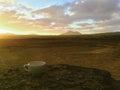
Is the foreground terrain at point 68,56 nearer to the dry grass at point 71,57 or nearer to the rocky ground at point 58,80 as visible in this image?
the dry grass at point 71,57

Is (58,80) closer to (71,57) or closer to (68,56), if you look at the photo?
(71,57)

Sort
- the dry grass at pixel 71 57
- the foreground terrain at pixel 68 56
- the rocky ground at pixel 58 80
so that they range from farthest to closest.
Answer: the dry grass at pixel 71 57, the foreground terrain at pixel 68 56, the rocky ground at pixel 58 80

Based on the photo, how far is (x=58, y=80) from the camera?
26.5ft

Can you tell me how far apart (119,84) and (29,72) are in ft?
12.5

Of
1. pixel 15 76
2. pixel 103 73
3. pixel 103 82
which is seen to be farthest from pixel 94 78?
pixel 15 76

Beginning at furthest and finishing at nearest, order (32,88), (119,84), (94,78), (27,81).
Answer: (119,84), (94,78), (27,81), (32,88)

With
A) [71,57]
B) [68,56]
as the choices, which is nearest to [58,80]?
[71,57]

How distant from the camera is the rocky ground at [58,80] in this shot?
7.57m

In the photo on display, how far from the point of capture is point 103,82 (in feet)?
27.2

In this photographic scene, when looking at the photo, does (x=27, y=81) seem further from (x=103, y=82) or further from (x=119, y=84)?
(x=119, y=84)

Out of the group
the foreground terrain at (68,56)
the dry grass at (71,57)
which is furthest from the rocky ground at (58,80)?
the dry grass at (71,57)

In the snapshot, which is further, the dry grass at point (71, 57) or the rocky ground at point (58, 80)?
the dry grass at point (71, 57)

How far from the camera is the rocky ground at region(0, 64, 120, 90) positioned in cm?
757

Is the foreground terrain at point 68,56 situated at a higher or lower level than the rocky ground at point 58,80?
lower
